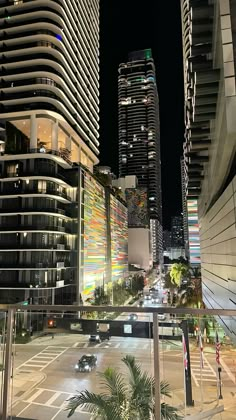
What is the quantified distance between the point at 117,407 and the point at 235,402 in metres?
1.20

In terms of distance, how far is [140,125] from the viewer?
466 feet

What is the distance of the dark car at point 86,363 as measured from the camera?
347cm

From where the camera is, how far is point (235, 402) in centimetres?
273

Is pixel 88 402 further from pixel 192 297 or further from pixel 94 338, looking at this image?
pixel 192 297

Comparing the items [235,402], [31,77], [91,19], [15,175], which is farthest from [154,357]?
[91,19]

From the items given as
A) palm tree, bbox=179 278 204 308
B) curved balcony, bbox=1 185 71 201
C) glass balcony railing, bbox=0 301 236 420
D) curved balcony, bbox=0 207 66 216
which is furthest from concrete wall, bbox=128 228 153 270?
glass balcony railing, bbox=0 301 236 420

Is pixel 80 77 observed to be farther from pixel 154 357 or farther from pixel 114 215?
pixel 154 357

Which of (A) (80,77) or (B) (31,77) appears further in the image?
(A) (80,77)

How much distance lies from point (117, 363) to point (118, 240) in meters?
66.3

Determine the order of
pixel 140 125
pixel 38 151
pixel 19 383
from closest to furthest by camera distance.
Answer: pixel 19 383 < pixel 38 151 < pixel 140 125

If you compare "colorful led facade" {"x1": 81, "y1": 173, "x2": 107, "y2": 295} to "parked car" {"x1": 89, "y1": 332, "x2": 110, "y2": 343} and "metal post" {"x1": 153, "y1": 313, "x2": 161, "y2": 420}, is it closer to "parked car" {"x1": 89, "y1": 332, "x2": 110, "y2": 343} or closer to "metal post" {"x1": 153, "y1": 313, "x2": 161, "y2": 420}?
"parked car" {"x1": 89, "y1": 332, "x2": 110, "y2": 343}

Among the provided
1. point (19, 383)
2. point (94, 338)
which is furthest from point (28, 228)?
point (19, 383)

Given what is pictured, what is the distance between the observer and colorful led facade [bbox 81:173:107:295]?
4009 centimetres

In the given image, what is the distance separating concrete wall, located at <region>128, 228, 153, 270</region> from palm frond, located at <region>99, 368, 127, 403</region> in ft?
319
